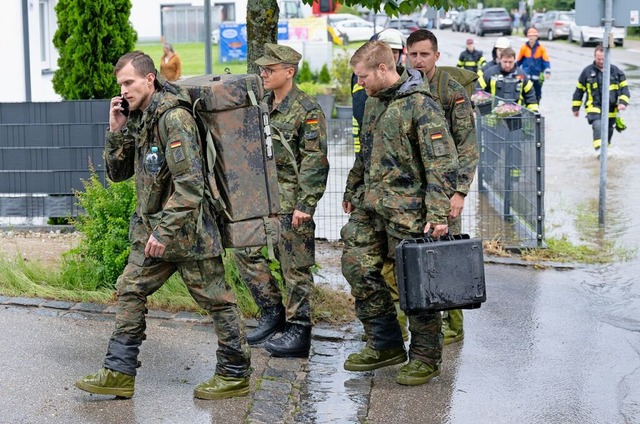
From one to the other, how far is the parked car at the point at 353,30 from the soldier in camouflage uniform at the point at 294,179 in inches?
1807

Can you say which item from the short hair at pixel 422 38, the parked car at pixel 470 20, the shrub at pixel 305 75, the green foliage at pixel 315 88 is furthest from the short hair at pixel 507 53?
the parked car at pixel 470 20

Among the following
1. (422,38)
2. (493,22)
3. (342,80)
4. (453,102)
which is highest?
(493,22)

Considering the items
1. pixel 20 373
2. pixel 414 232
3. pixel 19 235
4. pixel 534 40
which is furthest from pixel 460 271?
pixel 534 40

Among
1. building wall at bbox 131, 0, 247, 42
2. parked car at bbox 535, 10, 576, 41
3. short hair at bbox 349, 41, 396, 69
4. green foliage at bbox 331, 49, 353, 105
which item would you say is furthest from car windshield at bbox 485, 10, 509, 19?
short hair at bbox 349, 41, 396, 69

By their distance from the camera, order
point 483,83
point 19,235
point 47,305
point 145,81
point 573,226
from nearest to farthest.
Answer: point 145,81 → point 47,305 → point 19,235 → point 573,226 → point 483,83

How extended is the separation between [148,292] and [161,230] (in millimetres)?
505

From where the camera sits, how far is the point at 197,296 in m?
6.03

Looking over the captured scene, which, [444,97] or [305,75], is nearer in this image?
[444,97]

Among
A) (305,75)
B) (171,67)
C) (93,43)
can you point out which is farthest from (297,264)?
(305,75)

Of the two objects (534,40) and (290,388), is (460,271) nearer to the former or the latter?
(290,388)

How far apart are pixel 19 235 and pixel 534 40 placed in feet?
45.7

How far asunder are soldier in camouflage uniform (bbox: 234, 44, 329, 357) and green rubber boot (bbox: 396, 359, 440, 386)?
2.51 ft

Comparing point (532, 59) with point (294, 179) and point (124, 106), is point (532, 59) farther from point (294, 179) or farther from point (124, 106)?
point (124, 106)

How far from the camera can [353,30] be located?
54156 millimetres
